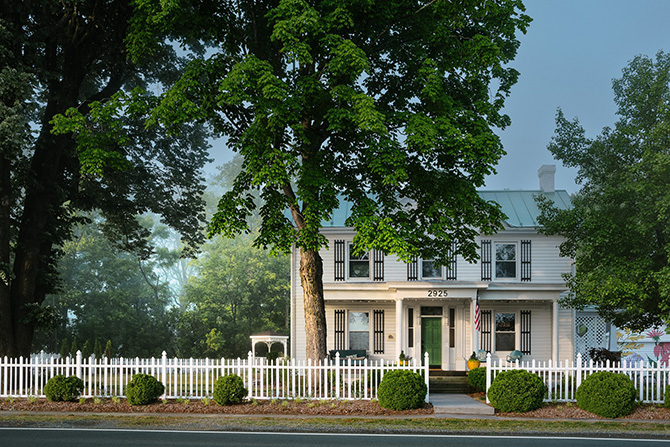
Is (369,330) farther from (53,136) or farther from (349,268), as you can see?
(53,136)

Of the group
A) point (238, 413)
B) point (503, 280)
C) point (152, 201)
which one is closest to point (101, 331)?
point (152, 201)

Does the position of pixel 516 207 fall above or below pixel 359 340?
above

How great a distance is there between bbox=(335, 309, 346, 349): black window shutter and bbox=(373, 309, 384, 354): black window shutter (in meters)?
1.41

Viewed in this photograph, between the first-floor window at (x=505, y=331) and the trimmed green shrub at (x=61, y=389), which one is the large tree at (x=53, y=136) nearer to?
the trimmed green shrub at (x=61, y=389)

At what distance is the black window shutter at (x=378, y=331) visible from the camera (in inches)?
1141

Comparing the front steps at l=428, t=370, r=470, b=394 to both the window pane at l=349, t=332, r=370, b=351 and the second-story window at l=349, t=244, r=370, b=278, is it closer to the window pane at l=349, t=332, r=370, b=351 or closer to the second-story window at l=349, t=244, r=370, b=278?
the window pane at l=349, t=332, r=370, b=351

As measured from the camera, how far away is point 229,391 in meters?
17.1

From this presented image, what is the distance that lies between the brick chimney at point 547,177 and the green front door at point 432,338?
854cm

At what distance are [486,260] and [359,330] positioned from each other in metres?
6.33

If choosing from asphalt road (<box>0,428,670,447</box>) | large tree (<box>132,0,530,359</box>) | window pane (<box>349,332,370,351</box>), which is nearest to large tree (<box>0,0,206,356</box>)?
large tree (<box>132,0,530,359</box>)

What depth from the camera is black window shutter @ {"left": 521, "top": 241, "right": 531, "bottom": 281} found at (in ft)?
93.9

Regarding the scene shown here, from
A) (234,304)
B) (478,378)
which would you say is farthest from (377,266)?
(234,304)

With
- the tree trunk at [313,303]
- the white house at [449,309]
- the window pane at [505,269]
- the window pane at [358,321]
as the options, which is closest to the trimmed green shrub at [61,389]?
the tree trunk at [313,303]

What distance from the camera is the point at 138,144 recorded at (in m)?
28.7
